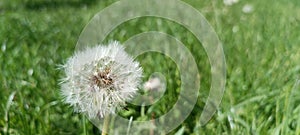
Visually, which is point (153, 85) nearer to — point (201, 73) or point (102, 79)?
point (201, 73)

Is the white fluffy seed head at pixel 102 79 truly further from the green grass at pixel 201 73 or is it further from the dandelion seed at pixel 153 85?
the dandelion seed at pixel 153 85

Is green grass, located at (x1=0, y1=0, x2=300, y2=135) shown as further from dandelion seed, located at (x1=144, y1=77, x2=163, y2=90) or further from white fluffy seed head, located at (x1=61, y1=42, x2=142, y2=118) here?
white fluffy seed head, located at (x1=61, y1=42, x2=142, y2=118)

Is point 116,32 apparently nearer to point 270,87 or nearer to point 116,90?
point 270,87

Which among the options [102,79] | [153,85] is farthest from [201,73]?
[102,79]

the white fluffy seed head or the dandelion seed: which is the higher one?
the dandelion seed

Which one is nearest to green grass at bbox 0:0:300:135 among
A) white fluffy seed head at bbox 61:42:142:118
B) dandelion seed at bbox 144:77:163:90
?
dandelion seed at bbox 144:77:163:90

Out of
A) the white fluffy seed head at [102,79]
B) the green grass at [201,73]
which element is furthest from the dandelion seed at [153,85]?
the white fluffy seed head at [102,79]
